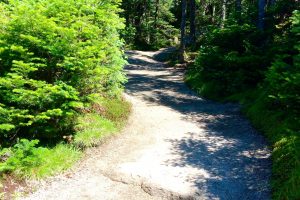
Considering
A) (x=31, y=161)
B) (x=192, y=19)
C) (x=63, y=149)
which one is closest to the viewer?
(x=31, y=161)

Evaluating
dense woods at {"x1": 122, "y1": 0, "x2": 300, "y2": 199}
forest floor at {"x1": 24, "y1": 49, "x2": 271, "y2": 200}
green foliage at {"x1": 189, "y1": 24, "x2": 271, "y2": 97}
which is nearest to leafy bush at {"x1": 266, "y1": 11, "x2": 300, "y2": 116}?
dense woods at {"x1": 122, "y1": 0, "x2": 300, "y2": 199}

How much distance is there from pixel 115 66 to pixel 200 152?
15.2 feet

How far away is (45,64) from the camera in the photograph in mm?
10547

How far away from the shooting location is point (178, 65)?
27.0 metres

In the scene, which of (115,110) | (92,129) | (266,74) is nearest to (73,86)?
(92,129)

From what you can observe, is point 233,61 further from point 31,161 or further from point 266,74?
point 31,161

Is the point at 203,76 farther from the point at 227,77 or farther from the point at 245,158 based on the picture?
the point at 245,158

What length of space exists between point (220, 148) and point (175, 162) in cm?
194

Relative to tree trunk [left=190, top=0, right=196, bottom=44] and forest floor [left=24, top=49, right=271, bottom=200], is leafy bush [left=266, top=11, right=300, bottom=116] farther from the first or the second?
tree trunk [left=190, top=0, right=196, bottom=44]

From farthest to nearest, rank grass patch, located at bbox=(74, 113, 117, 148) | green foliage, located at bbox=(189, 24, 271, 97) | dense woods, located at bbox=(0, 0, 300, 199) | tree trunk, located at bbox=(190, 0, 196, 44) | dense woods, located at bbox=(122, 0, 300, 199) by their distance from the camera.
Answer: tree trunk, located at bbox=(190, 0, 196, 44) → green foliage, located at bbox=(189, 24, 271, 97) → grass patch, located at bbox=(74, 113, 117, 148) → dense woods, located at bbox=(122, 0, 300, 199) → dense woods, located at bbox=(0, 0, 300, 199)

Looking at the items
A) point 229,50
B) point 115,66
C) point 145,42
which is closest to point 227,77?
point 229,50

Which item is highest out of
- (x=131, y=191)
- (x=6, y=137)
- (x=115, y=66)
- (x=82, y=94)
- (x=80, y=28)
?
(x=80, y=28)

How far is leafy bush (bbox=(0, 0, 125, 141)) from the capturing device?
378 inches

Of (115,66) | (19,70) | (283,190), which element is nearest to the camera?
(283,190)
